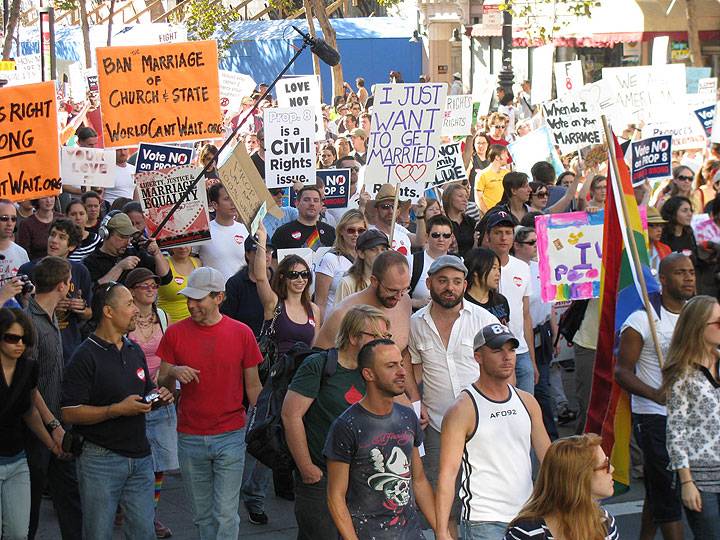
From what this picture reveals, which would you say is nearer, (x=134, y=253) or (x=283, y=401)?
(x=283, y=401)

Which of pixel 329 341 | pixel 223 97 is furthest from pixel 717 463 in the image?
pixel 223 97

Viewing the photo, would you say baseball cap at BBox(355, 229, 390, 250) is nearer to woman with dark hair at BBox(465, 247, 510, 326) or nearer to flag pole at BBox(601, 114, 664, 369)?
woman with dark hair at BBox(465, 247, 510, 326)

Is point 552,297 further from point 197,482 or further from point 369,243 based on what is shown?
point 197,482

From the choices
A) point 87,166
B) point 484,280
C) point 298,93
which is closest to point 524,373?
point 484,280

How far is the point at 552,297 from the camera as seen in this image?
29.8ft

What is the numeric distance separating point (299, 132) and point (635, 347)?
6.37m

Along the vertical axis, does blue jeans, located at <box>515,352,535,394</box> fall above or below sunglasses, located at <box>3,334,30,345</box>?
below

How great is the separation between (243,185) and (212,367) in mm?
3213

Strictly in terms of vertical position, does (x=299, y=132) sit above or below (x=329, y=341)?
above

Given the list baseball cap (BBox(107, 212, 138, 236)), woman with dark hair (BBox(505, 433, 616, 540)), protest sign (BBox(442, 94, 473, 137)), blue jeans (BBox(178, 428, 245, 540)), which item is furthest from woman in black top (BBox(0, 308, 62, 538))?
protest sign (BBox(442, 94, 473, 137))

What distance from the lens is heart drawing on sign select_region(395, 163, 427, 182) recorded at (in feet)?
36.7

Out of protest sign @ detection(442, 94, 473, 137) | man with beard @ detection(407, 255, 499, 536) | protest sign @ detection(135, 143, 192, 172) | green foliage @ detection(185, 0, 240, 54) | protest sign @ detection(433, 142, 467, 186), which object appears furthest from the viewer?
green foliage @ detection(185, 0, 240, 54)

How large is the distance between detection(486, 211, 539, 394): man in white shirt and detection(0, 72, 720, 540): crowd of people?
0.02 meters

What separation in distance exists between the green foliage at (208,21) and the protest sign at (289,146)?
27.6 metres
